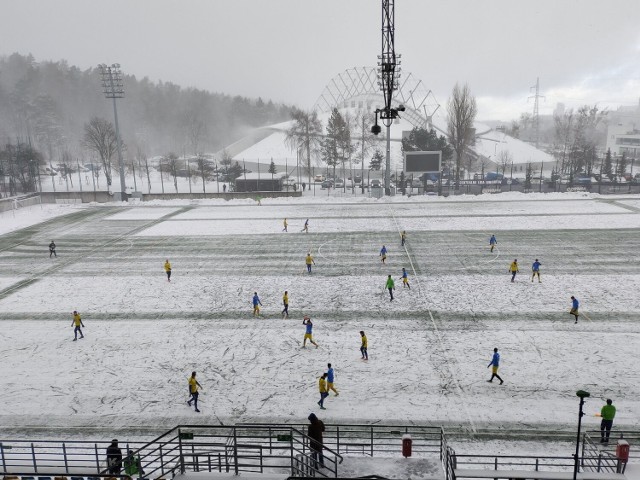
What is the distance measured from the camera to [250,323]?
70.5 feet

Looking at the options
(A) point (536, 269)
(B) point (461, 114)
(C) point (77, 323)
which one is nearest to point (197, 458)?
(C) point (77, 323)

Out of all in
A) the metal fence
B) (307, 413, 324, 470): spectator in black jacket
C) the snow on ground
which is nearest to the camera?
the metal fence

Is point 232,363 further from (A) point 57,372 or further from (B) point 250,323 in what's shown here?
(A) point 57,372

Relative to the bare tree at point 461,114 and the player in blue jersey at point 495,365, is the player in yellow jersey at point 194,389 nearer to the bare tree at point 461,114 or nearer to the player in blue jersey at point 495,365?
the player in blue jersey at point 495,365

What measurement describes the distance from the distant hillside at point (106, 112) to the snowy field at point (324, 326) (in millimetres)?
102768

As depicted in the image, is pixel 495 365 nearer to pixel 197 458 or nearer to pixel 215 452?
pixel 215 452

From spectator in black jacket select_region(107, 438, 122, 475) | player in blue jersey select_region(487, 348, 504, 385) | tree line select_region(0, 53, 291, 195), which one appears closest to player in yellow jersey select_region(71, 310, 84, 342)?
spectator in black jacket select_region(107, 438, 122, 475)

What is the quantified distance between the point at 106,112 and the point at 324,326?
163846mm

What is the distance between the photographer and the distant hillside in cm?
12875

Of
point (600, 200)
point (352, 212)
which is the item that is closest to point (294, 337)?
point (352, 212)

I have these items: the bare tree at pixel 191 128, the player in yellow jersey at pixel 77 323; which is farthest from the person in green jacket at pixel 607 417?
the bare tree at pixel 191 128

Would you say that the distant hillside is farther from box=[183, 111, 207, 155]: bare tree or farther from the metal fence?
the metal fence

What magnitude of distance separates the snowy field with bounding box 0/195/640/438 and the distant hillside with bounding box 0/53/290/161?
337 ft

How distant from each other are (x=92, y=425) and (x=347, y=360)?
8.84m
